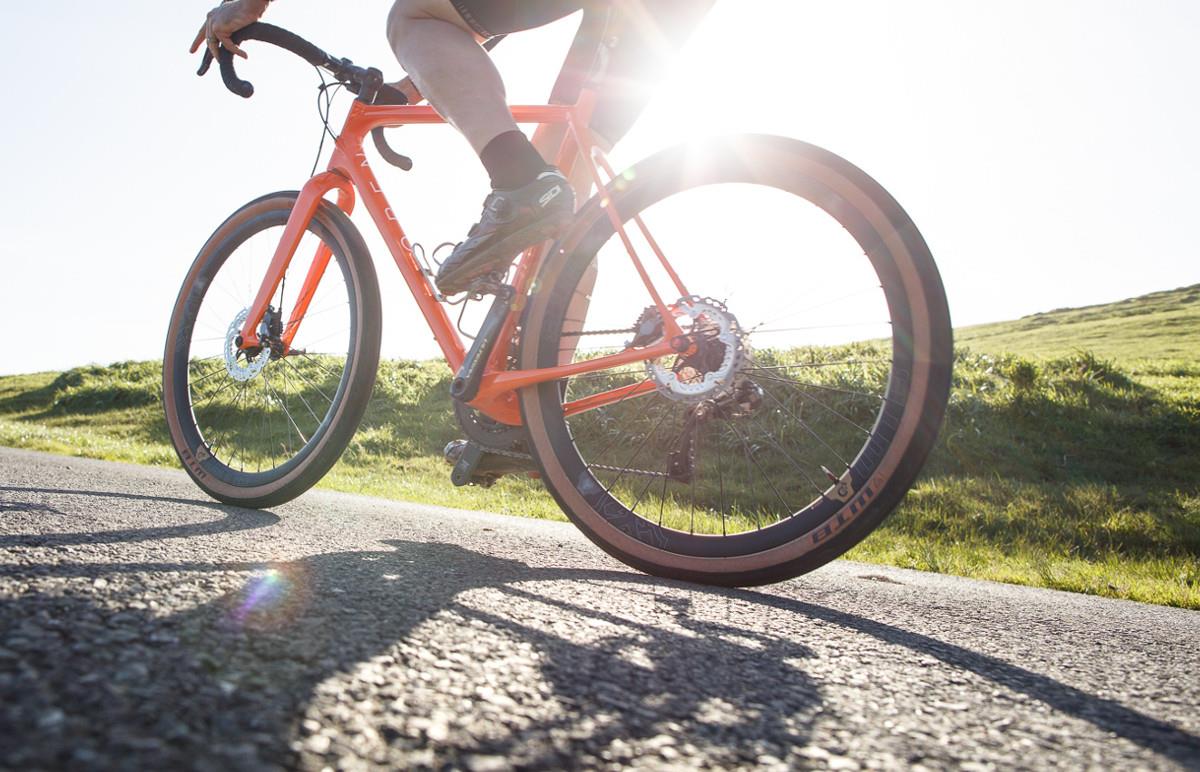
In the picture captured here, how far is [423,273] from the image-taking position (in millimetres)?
2652

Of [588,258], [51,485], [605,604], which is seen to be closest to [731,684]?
[605,604]

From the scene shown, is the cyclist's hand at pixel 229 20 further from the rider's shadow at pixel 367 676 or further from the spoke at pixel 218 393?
the rider's shadow at pixel 367 676

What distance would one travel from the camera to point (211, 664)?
0.87 meters

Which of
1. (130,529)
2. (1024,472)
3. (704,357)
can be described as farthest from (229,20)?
(1024,472)

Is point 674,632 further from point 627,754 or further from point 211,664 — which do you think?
point 211,664

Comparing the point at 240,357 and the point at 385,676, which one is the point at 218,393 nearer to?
the point at 240,357

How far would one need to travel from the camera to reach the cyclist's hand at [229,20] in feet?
9.23

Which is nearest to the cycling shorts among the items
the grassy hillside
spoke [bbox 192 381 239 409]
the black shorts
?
the black shorts

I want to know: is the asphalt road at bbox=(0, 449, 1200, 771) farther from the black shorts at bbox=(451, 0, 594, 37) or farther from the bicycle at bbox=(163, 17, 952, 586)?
the black shorts at bbox=(451, 0, 594, 37)

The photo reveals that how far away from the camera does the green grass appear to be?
12.2 feet

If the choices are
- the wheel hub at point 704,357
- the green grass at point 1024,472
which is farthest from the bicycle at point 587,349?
the green grass at point 1024,472

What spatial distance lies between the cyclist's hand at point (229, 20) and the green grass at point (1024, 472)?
2790 mm

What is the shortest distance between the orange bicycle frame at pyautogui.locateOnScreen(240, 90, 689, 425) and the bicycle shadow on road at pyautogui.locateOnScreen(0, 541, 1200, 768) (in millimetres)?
793

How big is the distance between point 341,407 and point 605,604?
151cm
